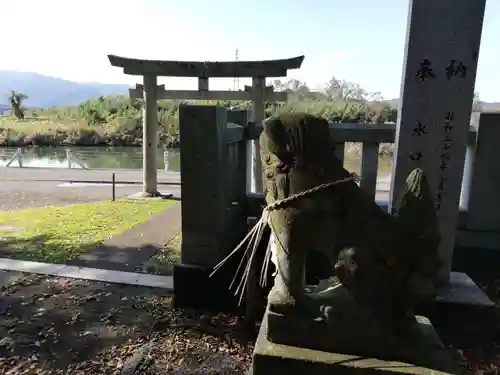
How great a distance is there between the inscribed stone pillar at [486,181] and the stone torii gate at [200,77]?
5.05 meters

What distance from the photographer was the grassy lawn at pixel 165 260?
4383 millimetres

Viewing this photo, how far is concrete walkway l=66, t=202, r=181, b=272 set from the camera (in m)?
4.54

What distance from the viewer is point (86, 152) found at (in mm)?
25719

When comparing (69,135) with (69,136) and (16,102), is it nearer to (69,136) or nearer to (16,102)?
(69,136)

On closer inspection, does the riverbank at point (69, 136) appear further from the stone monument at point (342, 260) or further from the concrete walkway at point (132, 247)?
the stone monument at point (342, 260)

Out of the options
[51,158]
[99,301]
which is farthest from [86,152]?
[99,301]

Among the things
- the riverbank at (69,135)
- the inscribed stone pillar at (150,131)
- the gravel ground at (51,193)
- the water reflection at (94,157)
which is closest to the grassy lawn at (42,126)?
the riverbank at (69,135)

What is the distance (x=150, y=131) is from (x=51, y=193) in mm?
3595

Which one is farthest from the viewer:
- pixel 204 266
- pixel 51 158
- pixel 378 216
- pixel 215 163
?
pixel 51 158

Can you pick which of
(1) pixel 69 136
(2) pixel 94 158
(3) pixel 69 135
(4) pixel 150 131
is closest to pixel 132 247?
(4) pixel 150 131

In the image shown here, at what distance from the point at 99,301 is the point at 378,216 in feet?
9.11

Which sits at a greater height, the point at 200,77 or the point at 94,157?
the point at 200,77

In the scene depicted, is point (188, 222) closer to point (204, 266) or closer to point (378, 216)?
point (204, 266)

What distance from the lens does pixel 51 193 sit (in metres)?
10.5
